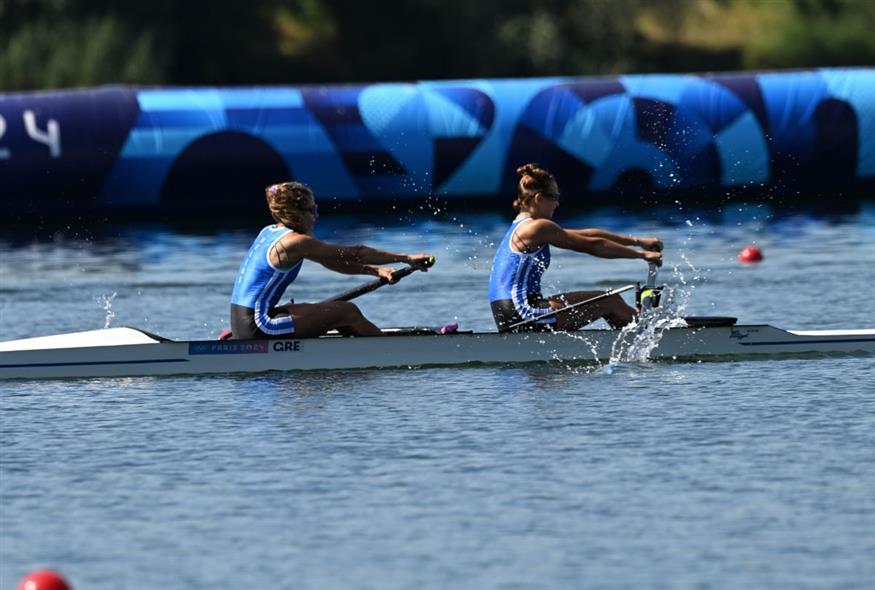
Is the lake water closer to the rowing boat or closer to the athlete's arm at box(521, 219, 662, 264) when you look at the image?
the rowing boat

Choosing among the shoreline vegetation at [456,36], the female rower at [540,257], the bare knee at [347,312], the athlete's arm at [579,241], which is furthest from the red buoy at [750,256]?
the shoreline vegetation at [456,36]

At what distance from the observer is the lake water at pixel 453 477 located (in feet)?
33.3

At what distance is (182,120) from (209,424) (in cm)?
1891

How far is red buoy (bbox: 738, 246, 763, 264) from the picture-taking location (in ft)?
85.5

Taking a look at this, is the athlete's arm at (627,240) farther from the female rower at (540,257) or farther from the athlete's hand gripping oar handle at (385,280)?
the athlete's hand gripping oar handle at (385,280)

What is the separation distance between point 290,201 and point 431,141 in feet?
56.4

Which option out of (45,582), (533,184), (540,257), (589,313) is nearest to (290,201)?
(533,184)

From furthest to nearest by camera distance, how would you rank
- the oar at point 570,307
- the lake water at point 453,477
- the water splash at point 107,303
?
the water splash at point 107,303, the oar at point 570,307, the lake water at point 453,477

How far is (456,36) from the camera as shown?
52688mm

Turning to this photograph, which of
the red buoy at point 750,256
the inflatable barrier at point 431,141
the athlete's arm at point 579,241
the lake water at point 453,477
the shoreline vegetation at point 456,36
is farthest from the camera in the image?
the shoreline vegetation at point 456,36

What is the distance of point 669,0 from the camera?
5562 centimetres

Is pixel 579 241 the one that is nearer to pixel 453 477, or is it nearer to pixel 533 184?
pixel 533 184

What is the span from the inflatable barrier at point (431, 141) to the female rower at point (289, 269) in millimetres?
16558

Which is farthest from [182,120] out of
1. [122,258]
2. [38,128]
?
[122,258]
